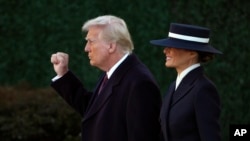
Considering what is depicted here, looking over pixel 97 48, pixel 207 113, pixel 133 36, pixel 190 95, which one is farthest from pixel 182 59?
pixel 133 36

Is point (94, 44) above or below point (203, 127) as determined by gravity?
above

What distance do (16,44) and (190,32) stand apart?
15.6 feet

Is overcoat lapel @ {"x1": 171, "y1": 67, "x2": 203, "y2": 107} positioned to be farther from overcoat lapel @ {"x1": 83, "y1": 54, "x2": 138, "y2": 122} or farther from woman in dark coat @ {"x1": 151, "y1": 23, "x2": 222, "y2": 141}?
overcoat lapel @ {"x1": 83, "y1": 54, "x2": 138, "y2": 122}

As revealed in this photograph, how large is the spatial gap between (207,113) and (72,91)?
4.03 feet

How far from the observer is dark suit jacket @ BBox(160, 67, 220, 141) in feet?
14.9

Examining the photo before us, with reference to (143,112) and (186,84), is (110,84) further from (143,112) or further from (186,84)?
(186,84)

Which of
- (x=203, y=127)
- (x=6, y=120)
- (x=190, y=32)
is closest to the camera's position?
(x=203, y=127)

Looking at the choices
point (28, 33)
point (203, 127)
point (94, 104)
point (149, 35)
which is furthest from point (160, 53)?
point (203, 127)

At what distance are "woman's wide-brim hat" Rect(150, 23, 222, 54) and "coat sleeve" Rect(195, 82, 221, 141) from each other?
253 mm

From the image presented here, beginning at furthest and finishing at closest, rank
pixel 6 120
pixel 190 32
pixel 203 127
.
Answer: pixel 6 120 → pixel 190 32 → pixel 203 127

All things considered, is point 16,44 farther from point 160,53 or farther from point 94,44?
point 94,44

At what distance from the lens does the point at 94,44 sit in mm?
5148

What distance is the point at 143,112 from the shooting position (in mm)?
4957

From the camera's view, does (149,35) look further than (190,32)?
Yes
